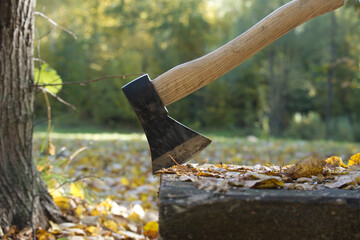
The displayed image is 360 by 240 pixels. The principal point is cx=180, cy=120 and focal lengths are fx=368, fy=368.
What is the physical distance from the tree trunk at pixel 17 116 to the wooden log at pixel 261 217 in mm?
1240

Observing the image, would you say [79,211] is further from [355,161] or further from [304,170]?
[355,161]

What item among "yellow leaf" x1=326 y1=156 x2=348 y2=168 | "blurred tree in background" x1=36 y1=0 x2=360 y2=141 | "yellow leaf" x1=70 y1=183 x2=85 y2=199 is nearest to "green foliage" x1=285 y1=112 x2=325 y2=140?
"blurred tree in background" x1=36 y1=0 x2=360 y2=141

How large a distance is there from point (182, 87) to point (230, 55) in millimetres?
246

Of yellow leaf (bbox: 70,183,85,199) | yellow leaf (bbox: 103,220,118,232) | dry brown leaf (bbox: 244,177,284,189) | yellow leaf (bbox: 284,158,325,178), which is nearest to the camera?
dry brown leaf (bbox: 244,177,284,189)

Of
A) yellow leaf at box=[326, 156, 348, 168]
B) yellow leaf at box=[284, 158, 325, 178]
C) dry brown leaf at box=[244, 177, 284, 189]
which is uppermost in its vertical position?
dry brown leaf at box=[244, 177, 284, 189]

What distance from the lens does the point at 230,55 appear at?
5.06 ft

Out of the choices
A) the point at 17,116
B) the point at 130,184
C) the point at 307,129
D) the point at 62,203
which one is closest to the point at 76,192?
the point at 62,203

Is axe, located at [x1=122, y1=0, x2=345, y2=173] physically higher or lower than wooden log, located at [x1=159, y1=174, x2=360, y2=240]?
higher

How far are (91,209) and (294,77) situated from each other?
15576 millimetres

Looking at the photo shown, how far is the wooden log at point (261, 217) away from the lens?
39.3 inches

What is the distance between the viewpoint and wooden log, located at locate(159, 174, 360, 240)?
3.28 feet

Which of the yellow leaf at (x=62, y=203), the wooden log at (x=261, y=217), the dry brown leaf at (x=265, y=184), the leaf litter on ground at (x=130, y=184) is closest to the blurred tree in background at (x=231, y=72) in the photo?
the leaf litter on ground at (x=130, y=184)

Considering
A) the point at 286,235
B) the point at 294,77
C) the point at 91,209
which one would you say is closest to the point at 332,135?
the point at 294,77

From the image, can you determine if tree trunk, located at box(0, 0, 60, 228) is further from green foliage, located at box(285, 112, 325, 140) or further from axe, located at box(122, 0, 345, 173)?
green foliage, located at box(285, 112, 325, 140)
